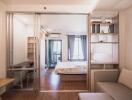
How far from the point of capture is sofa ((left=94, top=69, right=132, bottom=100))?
10.2 feet

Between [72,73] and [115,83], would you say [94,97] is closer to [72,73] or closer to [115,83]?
[115,83]

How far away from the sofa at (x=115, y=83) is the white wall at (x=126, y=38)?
458 mm

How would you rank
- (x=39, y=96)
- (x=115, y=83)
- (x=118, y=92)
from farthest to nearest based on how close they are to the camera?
(x=39, y=96)
(x=115, y=83)
(x=118, y=92)

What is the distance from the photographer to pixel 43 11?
4641 millimetres

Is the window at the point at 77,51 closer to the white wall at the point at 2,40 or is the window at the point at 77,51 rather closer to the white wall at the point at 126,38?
the white wall at the point at 126,38

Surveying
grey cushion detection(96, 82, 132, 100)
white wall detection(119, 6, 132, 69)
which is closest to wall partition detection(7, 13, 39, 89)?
grey cushion detection(96, 82, 132, 100)

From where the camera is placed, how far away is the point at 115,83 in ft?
13.3

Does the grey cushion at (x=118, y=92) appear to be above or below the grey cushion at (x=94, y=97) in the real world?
above

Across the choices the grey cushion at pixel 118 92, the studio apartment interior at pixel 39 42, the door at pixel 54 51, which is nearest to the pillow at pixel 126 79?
the grey cushion at pixel 118 92

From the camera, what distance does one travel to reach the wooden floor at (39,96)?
4164mm

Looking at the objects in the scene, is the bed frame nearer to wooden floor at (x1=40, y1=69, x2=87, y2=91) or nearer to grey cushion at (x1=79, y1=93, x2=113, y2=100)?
wooden floor at (x1=40, y1=69, x2=87, y2=91)

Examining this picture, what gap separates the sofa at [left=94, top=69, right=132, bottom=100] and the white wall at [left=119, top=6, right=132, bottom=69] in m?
0.46

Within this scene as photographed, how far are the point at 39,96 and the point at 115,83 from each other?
6.68 ft

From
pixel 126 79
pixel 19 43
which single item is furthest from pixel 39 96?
pixel 126 79
